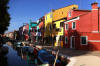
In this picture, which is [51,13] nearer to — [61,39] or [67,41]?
[61,39]

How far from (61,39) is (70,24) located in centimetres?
594

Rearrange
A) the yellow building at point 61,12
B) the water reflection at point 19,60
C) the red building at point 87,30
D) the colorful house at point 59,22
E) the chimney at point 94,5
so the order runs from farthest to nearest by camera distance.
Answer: the yellow building at point 61,12 → the colorful house at point 59,22 → the chimney at point 94,5 → the red building at point 87,30 → the water reflection at point 19,60

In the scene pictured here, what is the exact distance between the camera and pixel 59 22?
35281 millimetres

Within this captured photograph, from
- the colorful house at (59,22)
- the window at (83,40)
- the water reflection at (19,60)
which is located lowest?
the water reflection at (19,60)

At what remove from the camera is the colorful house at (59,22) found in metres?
33.5

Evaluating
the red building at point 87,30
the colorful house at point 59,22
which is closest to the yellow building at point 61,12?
the colorful house at point 59,22

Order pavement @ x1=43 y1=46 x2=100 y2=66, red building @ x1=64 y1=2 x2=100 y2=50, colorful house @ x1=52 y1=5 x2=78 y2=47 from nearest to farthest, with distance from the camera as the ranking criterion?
pavement @ x1=43 y1=46 x2=100 y2=66 < red building @ x1=64 y1=2 x2=100 y2=50 < colorful house @ x1=52 y1=5 x2=78 y2=47

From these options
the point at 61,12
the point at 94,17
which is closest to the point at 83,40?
the point at 94,17

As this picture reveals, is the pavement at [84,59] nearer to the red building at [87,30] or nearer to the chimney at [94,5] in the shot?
the red building at [87,30]

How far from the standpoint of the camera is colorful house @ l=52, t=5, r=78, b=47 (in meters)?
33.5

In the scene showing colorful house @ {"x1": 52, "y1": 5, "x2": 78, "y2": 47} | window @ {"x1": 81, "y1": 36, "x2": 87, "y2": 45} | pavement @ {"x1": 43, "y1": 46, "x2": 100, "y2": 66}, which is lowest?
pavement @ {"x1": 43, "y1": 46, "x2": 100, "y2": 66}

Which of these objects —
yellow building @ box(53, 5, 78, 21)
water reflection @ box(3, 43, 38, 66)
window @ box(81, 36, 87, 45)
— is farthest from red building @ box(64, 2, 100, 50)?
water reflection @ box(3, 43, 38, 66)

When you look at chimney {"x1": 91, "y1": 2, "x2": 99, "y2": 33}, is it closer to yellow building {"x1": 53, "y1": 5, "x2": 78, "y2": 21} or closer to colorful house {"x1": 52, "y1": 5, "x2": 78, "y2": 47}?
colorful house {"x1": 52, "y1": 5, "x2": 78, "y2": 47}

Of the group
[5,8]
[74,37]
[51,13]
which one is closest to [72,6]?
[51,13]
